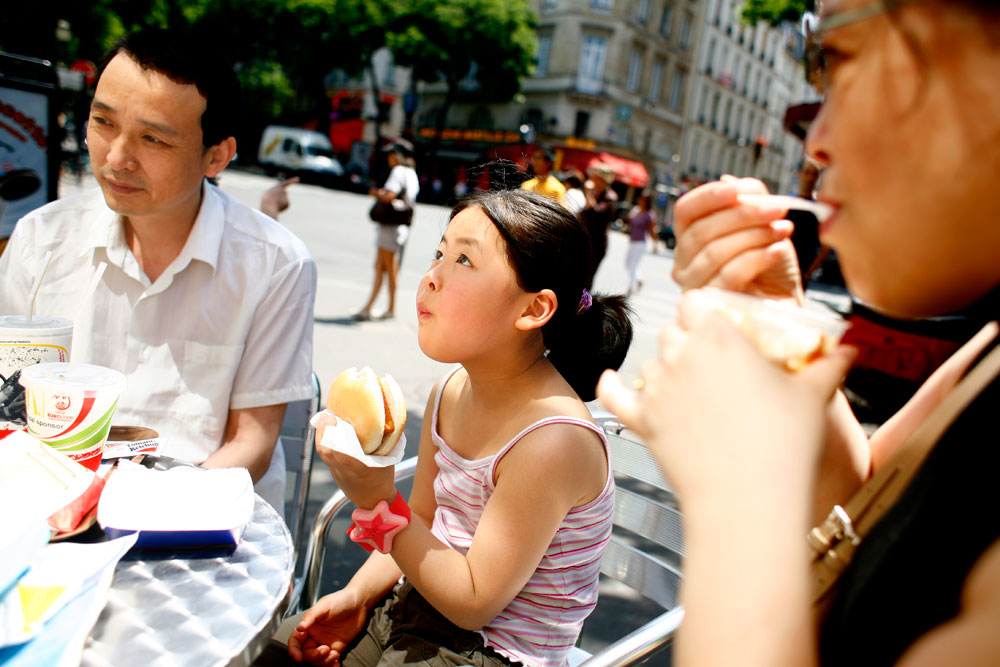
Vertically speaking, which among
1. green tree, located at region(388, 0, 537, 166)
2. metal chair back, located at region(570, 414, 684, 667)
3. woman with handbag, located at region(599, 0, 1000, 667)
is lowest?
metal chair back, located at region(570, 414, 684, 667)

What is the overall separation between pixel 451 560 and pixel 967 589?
1.03 m

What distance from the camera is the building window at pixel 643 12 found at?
1460 inches

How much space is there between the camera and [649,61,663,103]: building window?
129 ft

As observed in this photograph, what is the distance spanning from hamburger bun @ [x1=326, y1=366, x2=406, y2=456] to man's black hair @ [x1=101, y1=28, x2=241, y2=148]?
3.80 ft

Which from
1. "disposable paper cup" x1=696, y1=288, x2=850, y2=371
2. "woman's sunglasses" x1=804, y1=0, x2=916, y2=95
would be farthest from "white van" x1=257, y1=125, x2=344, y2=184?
"disposable paper cup" x1=696, y1=288, x2=850, y2=371

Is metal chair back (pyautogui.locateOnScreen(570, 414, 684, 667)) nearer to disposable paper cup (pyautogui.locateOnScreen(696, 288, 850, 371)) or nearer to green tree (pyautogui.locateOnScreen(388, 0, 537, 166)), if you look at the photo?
disposable paper cup (pyautogui.locateOnScreen(696, 288, 850, 371))

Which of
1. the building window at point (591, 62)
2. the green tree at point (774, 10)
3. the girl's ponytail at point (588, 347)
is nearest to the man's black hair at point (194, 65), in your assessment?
the girl's ponytail at point (588, 347)

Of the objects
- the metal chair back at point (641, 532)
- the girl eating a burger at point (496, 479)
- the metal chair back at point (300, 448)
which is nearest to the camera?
the girl eating a burger at point (496, 479)

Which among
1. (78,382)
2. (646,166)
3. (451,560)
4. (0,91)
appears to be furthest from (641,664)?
(646,166)

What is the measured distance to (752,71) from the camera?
49.8 meters

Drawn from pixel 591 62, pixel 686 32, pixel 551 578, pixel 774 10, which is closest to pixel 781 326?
pixel 551 578

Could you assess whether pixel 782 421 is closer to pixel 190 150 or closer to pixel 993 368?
pixel 993 368

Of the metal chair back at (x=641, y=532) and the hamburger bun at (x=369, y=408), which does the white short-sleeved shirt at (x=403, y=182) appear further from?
the hamburger bun at (x=369, y=408)

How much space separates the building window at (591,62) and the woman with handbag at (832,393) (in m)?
38.0
